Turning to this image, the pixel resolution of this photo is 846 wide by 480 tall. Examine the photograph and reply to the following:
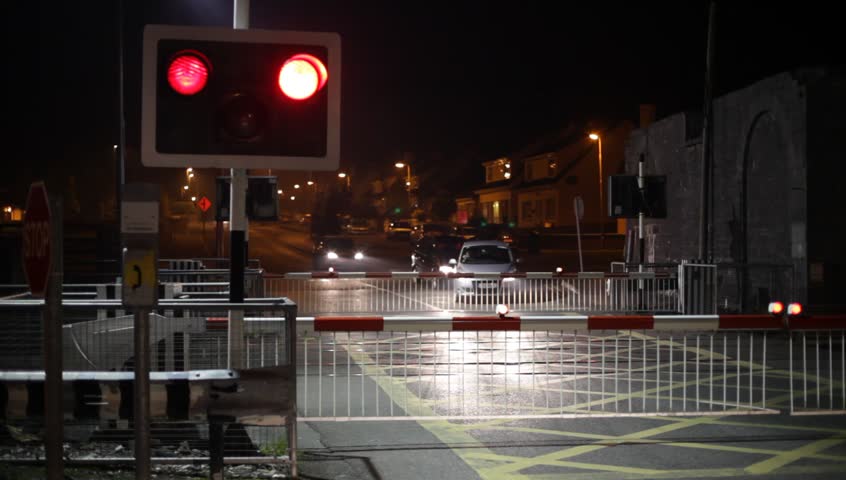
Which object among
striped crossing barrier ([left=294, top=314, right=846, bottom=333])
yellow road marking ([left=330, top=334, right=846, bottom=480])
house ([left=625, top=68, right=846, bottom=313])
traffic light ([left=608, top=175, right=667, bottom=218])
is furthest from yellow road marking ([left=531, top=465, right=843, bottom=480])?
traffic light ([left=608, top=175, right=667, bottom=218])

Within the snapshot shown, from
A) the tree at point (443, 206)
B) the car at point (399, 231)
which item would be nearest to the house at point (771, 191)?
the car at point (399, 231)

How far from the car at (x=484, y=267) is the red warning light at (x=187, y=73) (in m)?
17.5

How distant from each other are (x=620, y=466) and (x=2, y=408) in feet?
15.3

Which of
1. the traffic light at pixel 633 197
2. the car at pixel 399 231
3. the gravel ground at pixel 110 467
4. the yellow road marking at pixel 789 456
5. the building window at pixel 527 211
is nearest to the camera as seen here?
the gravel ground at pixel 110 467

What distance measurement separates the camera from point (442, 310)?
2316cm

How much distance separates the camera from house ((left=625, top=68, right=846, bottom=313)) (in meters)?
20.5

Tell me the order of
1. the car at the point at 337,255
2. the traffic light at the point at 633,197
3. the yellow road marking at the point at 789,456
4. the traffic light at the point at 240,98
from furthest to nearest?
the car at the point at 337,255
the traffic light at the point at 633,197
the yellow road marking at the point at 789,456
the traffic light at the point at 240,98

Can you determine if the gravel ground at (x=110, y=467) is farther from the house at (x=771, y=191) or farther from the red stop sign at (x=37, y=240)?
the house at (x=771, y=191)

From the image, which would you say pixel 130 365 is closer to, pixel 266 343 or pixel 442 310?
pixel 266 343

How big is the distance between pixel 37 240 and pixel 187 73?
1.47 m

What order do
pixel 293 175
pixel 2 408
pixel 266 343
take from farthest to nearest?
pixel 293 175
pixel 266 343
pixel 2 408

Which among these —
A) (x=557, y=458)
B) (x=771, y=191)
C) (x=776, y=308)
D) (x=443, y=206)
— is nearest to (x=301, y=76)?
(x=557, y=458)

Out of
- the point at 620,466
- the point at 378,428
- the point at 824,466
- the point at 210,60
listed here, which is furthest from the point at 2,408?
the point at 824,466

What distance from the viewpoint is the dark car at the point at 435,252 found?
34500 millimetres
